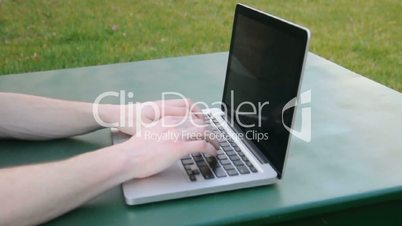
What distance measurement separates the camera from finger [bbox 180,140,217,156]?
782 millimetres

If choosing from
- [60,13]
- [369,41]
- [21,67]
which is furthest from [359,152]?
[60,13]

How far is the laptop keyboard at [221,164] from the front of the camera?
2.61ft

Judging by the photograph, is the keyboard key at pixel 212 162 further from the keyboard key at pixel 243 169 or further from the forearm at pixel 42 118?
the forearm at pixel 42 118

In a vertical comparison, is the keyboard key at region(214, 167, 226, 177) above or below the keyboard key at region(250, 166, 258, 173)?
below

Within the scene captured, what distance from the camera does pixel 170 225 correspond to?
2.24ft

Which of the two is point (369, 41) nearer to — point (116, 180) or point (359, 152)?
point (359, 152)

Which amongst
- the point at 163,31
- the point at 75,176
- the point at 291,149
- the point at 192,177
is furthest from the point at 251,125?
the point at 163,31

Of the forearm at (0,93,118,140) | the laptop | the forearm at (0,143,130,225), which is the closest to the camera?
the forearm at (0,143,130,225)

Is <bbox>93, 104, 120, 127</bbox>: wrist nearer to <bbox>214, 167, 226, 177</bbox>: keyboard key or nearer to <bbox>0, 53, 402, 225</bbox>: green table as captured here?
<bbox>0, 53, 402, 225</bbox>: green table

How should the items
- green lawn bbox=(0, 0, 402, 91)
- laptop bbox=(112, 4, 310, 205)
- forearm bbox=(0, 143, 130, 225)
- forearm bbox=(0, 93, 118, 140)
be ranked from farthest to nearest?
green lawn bbox=(0, 0, 402, 91) → forearm bbox=(0, 93, 118, 140) → laptop bbox=(112, 4, 310, 205) → forearm bbox=(0, 143, 130, 225)

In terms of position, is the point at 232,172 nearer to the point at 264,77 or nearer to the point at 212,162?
the point at 212,162

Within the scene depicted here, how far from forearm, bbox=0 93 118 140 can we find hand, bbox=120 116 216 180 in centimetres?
20

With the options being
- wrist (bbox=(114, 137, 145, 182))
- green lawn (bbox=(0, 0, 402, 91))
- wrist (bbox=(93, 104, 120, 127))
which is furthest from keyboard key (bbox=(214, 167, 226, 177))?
green lawn (bbox=(0, 0, 402, 91))

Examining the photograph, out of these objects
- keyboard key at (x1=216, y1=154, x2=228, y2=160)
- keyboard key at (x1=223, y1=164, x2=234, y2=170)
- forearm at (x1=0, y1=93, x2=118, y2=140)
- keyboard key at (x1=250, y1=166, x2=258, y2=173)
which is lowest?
forearm at (x1=0, y1=93, x2=118, y2=140)
